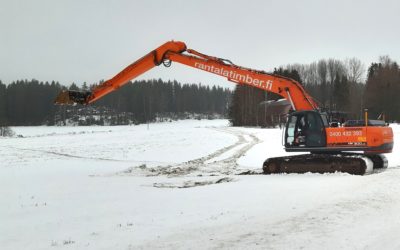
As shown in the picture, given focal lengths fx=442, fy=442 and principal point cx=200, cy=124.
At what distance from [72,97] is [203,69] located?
5.99 m

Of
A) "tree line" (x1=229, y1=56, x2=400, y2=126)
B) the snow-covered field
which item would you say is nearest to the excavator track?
the snow-covered field

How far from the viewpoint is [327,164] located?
1564 centimetres

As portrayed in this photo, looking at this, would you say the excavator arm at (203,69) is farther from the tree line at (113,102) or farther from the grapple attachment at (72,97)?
the tree line at (113,102)

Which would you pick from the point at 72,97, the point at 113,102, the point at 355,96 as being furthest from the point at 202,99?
the point at 72,97

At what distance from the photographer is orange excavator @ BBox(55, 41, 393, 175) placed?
1518 cm

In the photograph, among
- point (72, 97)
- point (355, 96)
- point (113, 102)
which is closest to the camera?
point (72, 97)

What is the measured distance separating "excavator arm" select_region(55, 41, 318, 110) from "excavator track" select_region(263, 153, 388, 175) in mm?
2148

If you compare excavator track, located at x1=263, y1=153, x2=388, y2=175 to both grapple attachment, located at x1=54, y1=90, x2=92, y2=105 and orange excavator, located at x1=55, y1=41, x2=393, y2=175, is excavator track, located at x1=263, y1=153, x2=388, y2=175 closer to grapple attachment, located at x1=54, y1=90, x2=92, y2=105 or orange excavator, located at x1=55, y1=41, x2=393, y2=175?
orange excavator, located at x1=55, y1=41, x2=393, y2=175

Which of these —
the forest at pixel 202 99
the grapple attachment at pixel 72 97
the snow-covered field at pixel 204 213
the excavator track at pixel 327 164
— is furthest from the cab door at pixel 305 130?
the forest at pixel 202 99

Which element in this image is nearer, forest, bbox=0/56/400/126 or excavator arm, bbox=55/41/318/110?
excavator arm, bbox=55/41/318/110

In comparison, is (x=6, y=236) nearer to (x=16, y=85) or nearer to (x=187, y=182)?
(x=187, y=182)

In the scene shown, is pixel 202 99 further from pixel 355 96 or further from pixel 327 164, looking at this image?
pixel 327 164

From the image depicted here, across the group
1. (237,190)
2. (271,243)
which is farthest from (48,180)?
(271,243)

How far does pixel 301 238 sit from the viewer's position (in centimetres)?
689
